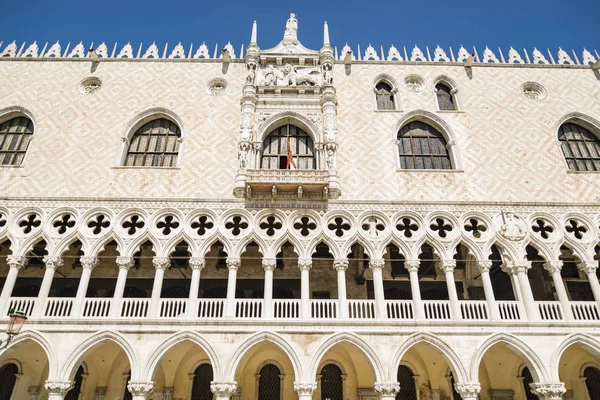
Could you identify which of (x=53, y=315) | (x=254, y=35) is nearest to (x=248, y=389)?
(x=53, y=315)

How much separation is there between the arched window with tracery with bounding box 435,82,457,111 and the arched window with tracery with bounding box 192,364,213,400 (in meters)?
12.4

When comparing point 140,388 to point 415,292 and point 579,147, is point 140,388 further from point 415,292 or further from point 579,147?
point 579,147

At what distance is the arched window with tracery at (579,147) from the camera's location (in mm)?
14750

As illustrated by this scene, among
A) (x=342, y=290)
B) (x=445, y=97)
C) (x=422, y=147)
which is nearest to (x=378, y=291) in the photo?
(x=342, y=290)

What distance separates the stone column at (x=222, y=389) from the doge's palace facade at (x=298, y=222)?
0.04m

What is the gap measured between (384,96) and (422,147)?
8.36 feet

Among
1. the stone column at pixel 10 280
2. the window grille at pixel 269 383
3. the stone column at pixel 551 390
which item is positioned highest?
the stone column at pixel 10 280

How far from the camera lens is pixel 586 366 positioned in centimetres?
1273

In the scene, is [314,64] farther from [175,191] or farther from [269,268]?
[269,268]

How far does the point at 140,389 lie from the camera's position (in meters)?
10.8

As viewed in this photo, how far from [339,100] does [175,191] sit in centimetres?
675

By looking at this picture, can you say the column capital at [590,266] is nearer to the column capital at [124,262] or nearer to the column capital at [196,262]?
the column capital at [196,262]

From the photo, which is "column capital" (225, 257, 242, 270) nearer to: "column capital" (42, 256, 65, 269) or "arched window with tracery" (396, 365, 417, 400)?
"column capital" (42, 256, 65, 269)

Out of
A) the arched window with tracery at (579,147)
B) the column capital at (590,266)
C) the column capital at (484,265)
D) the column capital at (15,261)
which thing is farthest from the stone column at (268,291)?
the arched window with tracery at (579,147)
